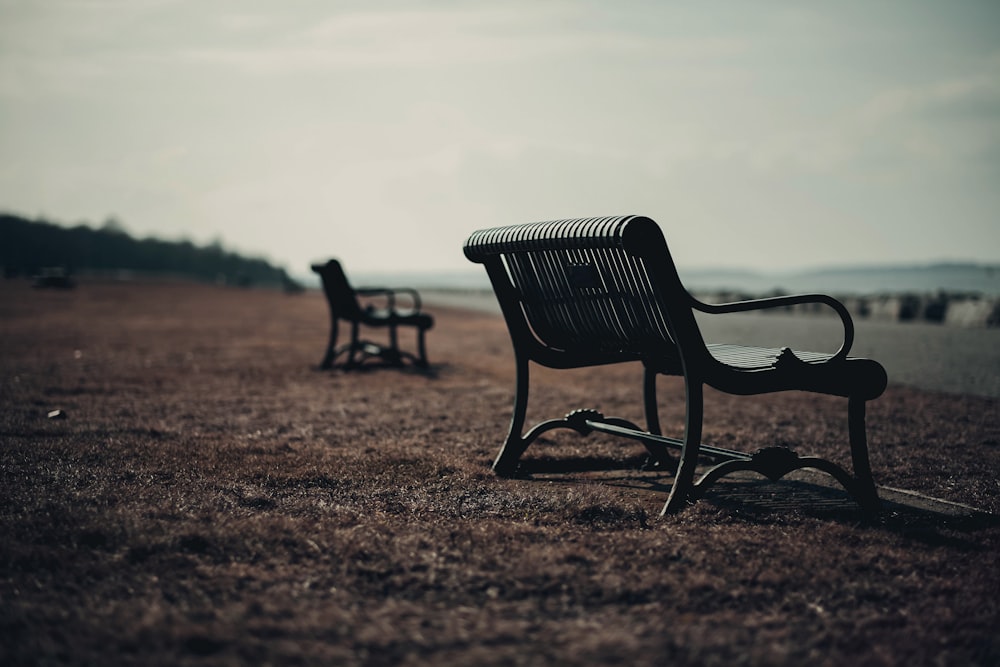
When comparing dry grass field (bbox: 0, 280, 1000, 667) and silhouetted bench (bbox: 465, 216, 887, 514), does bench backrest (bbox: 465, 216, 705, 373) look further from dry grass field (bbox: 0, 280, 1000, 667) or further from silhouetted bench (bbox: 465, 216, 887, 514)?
dry grass field (bbox: 0, 280, 1000, 667)

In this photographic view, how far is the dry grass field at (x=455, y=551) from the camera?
8.11 feet

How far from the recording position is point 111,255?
98.8m

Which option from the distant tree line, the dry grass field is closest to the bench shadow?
the dry grass field

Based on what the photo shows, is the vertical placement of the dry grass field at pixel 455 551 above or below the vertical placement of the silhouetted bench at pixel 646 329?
below

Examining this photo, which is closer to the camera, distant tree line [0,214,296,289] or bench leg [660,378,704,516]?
bench leg [660,378,704,516]

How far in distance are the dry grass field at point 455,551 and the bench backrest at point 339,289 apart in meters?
3.90

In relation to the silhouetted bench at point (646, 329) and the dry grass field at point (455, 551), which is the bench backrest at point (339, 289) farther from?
the silhouetted bench at point (646, 329)

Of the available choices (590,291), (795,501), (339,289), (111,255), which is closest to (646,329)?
(590,291)

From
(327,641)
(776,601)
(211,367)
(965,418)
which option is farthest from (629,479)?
(211,367)

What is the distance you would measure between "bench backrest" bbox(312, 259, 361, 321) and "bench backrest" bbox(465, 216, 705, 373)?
19.2ft

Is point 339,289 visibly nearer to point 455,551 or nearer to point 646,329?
point 646,329

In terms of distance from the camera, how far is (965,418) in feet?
22.4

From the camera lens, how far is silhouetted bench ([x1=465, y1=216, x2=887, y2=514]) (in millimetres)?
3650

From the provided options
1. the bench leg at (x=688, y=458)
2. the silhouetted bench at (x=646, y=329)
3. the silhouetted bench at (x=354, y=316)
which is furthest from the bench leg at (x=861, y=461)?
the silhouetted bench at (x=354, y=316)
